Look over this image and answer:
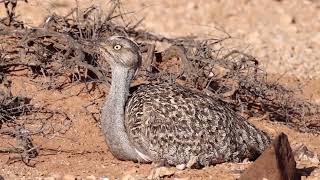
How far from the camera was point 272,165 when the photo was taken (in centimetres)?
572

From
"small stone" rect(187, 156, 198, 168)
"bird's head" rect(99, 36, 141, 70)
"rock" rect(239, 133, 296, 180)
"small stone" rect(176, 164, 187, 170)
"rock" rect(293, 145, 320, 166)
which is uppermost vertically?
"bird's head" rect(99, 36, 141, 70)

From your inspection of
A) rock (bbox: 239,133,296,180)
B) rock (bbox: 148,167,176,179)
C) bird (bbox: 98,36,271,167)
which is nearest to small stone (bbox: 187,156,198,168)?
bird (bbox: 98,36,271,167)

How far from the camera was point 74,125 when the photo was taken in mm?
7613

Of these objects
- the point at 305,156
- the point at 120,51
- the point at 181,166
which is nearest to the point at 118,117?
the point at 120,51

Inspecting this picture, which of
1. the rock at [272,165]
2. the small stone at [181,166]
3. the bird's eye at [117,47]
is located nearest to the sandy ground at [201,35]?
the small stone at [181,166]

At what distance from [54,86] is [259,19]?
5768 millimetres

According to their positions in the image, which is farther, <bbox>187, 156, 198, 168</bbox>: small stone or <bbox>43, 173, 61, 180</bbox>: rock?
<bbox>187, 156, 198, 168</bbox>: small stone

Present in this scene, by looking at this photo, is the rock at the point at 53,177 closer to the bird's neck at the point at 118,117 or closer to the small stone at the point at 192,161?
the bird's neck at the point at 118,117

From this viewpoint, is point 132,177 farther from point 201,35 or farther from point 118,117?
point 201,35

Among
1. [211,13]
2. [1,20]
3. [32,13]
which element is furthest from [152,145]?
[211,13]

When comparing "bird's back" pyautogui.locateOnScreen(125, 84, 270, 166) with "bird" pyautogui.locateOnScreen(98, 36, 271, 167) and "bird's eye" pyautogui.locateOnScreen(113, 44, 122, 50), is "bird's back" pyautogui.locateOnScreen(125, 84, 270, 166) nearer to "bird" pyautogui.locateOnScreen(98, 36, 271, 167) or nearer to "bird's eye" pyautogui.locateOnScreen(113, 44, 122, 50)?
"bird" pyautogui.locateOnScreen(98, 36, 271, 167)

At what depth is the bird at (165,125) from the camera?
656cm

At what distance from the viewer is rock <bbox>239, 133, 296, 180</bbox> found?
18.7 ft

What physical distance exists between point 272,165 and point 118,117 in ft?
5.06
